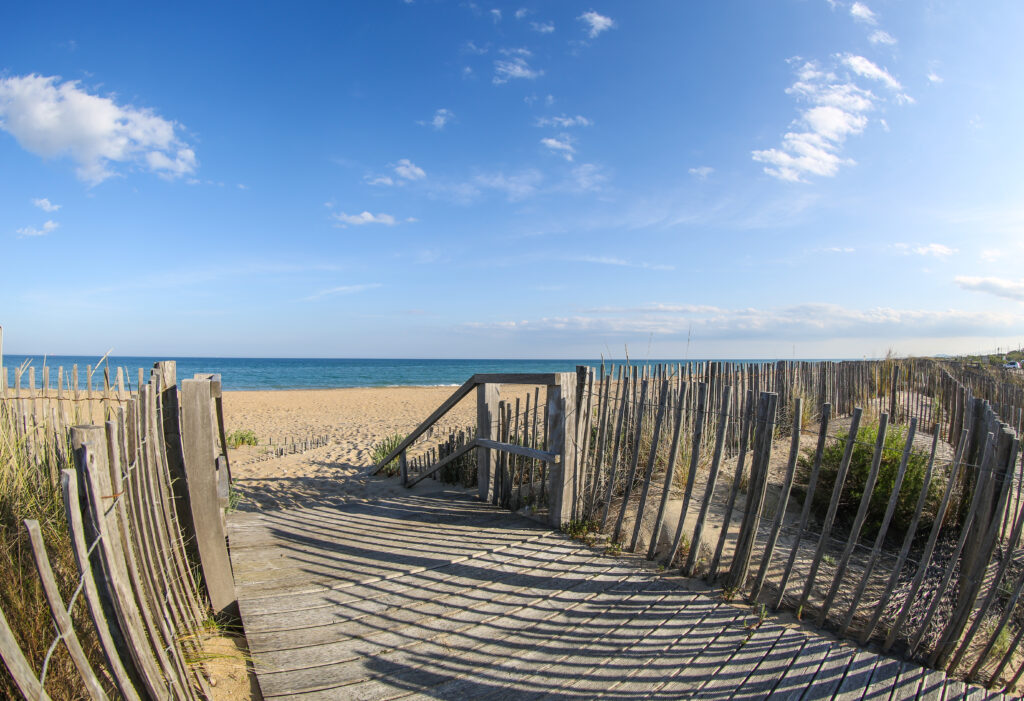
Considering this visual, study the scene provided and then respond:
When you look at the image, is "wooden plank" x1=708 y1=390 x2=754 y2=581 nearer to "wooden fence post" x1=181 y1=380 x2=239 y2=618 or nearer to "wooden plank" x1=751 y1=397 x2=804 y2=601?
"wooden plank" x1=751 y1=397 x2=804 y2=601

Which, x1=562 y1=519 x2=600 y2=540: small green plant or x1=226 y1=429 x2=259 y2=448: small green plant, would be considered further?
x1=226 y1=429 x2=259 y2=448: small green plant

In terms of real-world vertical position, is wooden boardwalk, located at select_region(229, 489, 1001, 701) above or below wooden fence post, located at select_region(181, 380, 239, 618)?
below

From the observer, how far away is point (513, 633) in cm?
273

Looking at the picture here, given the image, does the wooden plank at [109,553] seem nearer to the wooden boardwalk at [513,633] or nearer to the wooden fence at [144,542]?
the wooden fence at [144,542]

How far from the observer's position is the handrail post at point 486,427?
5.06 meters

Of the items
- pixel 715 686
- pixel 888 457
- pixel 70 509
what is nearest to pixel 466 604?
pixel 715 686

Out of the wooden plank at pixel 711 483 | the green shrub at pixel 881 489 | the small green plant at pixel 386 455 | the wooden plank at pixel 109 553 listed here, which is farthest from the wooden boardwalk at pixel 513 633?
the small green plant at pixel 386 455

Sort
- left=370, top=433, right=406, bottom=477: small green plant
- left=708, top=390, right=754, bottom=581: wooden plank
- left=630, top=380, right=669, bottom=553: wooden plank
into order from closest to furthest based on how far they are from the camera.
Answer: left=708, top=390, right=754, bottom=581: wooden plank < left=630, top=380, right=669, bottom=553: wooden plank < left=370, top=433, right=406, bottom=477: small green plant

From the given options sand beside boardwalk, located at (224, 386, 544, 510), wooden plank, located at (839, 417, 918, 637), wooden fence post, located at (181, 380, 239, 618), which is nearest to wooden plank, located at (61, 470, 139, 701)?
wooden fence post, located at (181, 380, 239, 618)

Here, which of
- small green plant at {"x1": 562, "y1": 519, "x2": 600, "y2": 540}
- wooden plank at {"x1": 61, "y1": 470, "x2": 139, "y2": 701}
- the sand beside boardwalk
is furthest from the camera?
the sand beside boardwalk

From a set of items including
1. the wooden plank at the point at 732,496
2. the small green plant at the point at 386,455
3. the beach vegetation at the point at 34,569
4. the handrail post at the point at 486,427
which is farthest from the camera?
the small green plant at the point at 386,455

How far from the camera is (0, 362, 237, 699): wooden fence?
51.6 inches

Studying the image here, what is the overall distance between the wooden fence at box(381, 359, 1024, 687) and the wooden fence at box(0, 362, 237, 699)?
7.58ft

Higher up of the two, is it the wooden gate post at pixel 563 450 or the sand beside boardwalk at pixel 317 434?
the wooden gate post at pixel 563 450
